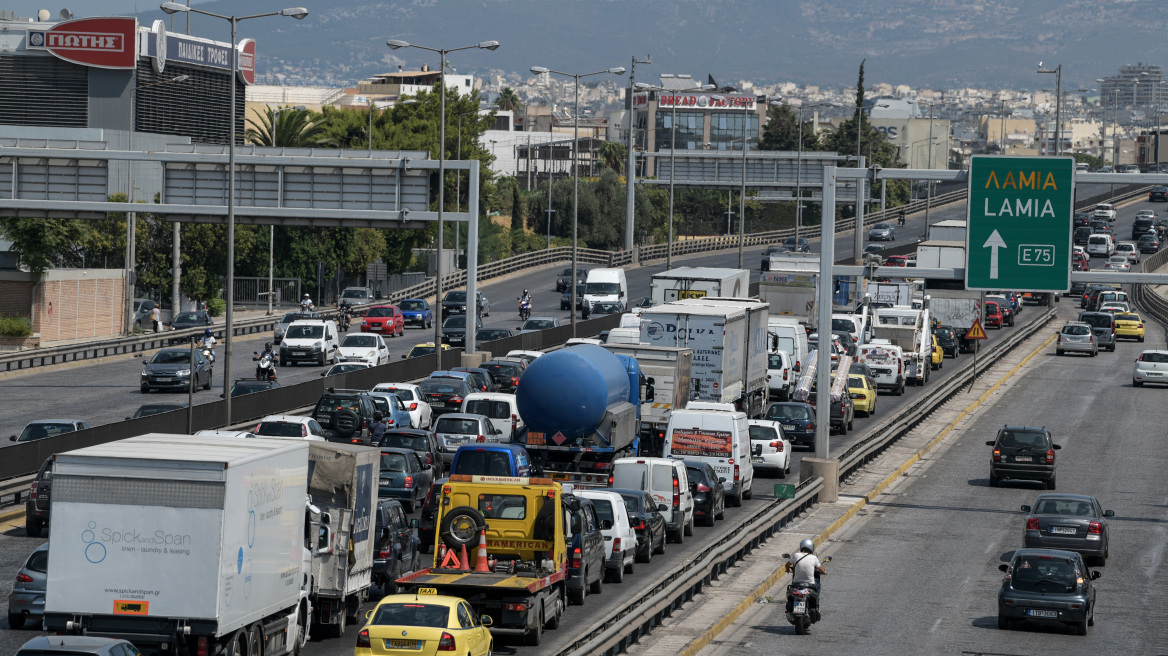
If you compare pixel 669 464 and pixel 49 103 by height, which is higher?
pixel 49 103

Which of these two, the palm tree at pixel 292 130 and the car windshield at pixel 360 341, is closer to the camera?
the car windshield at pixel 360 341

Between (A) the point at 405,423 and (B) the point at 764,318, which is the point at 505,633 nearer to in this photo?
(A) the point at 405,423

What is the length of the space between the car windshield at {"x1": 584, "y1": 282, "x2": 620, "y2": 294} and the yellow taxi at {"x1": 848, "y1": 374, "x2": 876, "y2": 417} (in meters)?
27.7

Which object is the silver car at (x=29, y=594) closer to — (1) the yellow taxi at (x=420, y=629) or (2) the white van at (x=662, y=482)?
(1) the yellow taxi at (x=420, y=629)

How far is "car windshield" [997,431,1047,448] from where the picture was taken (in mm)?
38969

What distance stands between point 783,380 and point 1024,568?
83.8 ft

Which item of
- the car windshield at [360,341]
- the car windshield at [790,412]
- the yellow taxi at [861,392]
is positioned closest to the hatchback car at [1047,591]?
the car windshield at [790,412]

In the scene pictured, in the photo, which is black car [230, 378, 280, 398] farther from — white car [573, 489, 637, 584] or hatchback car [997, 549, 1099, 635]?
hatchback car [997, 549, 1099, 635]

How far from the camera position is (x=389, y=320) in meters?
69.6

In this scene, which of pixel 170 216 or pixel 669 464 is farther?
pixel 170 216

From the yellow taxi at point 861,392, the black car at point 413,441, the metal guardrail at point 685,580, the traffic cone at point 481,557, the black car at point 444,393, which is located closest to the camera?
the metal guardrail at point 685,580

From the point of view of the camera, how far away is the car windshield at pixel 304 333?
5747 cm

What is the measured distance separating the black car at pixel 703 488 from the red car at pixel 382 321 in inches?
1494

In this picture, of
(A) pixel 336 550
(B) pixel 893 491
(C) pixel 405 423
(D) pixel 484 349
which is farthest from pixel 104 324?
(A) pixel 336 550
